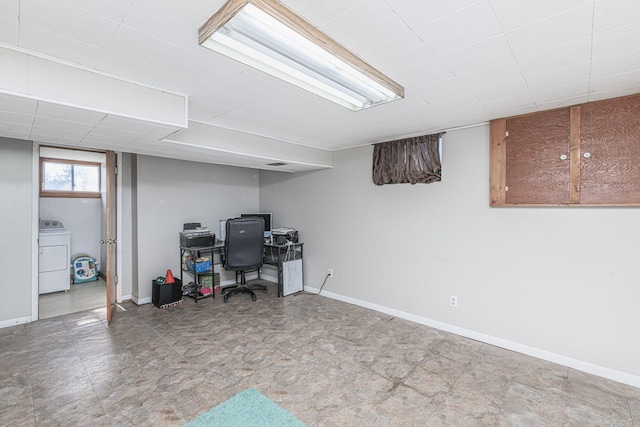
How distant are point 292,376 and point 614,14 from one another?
118 inches

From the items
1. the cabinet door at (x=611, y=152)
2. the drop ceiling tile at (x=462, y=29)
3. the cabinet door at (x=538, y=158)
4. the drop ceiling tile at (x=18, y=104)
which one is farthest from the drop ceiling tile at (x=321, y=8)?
the cabinet door at (x=611, y=152)

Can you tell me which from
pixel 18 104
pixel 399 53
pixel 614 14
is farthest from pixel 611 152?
pixel 18 104

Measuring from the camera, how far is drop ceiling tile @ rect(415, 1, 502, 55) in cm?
133

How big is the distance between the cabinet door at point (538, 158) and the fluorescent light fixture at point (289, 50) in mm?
1461

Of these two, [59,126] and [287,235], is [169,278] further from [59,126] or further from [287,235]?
[59,126]

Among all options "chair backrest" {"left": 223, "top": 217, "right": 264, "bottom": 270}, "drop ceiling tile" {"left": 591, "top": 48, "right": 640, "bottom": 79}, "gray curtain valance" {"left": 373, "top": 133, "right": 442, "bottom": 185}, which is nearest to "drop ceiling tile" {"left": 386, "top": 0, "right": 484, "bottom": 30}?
"drop ceiling tile" {"left": 591, "top": 48, "right": 640, "bottom": 79}

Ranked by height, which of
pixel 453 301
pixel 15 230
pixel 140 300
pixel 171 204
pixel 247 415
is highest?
pixel 171 204

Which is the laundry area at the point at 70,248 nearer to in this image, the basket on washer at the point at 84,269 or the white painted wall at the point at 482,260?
the basket on washer at the point at 84,269

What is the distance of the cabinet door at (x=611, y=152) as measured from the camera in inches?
89.7

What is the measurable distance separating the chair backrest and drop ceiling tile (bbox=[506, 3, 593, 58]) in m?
3.62

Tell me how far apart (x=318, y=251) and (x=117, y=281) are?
118 inches

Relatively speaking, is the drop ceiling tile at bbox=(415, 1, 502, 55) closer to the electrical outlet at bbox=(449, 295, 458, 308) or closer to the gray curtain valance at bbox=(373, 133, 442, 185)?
the gray curtain valance at bbox=(373, 133, 442, 185)

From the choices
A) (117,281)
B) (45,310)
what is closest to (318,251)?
(117,281)

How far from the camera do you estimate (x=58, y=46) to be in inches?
63.1
